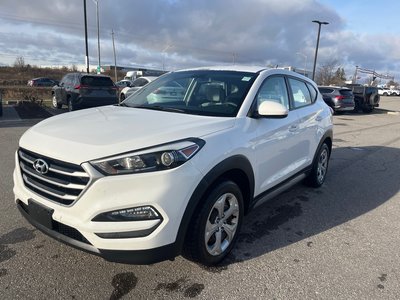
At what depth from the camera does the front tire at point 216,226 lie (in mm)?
2826

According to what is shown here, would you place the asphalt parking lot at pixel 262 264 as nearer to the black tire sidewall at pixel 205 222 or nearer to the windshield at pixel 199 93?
the black tire sidewall at pixel 205 222

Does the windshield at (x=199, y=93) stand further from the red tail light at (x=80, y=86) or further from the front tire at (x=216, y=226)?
the red tail light at (x=80, y=86)

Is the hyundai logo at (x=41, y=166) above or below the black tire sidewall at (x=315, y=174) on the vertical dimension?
above

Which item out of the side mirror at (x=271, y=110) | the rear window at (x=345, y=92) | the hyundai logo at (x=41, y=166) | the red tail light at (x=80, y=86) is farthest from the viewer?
the rear window at (x=345, y=92)

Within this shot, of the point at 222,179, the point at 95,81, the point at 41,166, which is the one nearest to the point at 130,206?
the point at 41,166

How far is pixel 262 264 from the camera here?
10.6 ft

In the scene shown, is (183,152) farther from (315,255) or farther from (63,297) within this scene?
(315,255)

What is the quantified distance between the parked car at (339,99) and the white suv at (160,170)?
55.7 feet

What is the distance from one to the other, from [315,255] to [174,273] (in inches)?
54.2

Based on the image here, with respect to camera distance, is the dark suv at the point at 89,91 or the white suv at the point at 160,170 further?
the dark suv at the point at 89,91

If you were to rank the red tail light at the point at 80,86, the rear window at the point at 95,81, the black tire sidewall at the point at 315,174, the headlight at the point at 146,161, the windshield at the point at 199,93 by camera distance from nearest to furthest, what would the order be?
the headlight at the point at 146,161 < the windshield at the point at 199,93 < the black tire sidewall at the point at 315,174 < the red tail light at the point at 80,86 < the rear window at the point at 95,81

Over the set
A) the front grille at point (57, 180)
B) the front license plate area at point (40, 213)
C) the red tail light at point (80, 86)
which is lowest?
the front license plate area at point (40, 213)

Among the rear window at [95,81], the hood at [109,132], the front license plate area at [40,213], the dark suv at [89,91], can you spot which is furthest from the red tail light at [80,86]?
the front license plate area at [40,213]

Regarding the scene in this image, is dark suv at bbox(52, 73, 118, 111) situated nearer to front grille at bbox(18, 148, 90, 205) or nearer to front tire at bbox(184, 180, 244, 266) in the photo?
front grille at bbox(18, 148, 90, 205)
